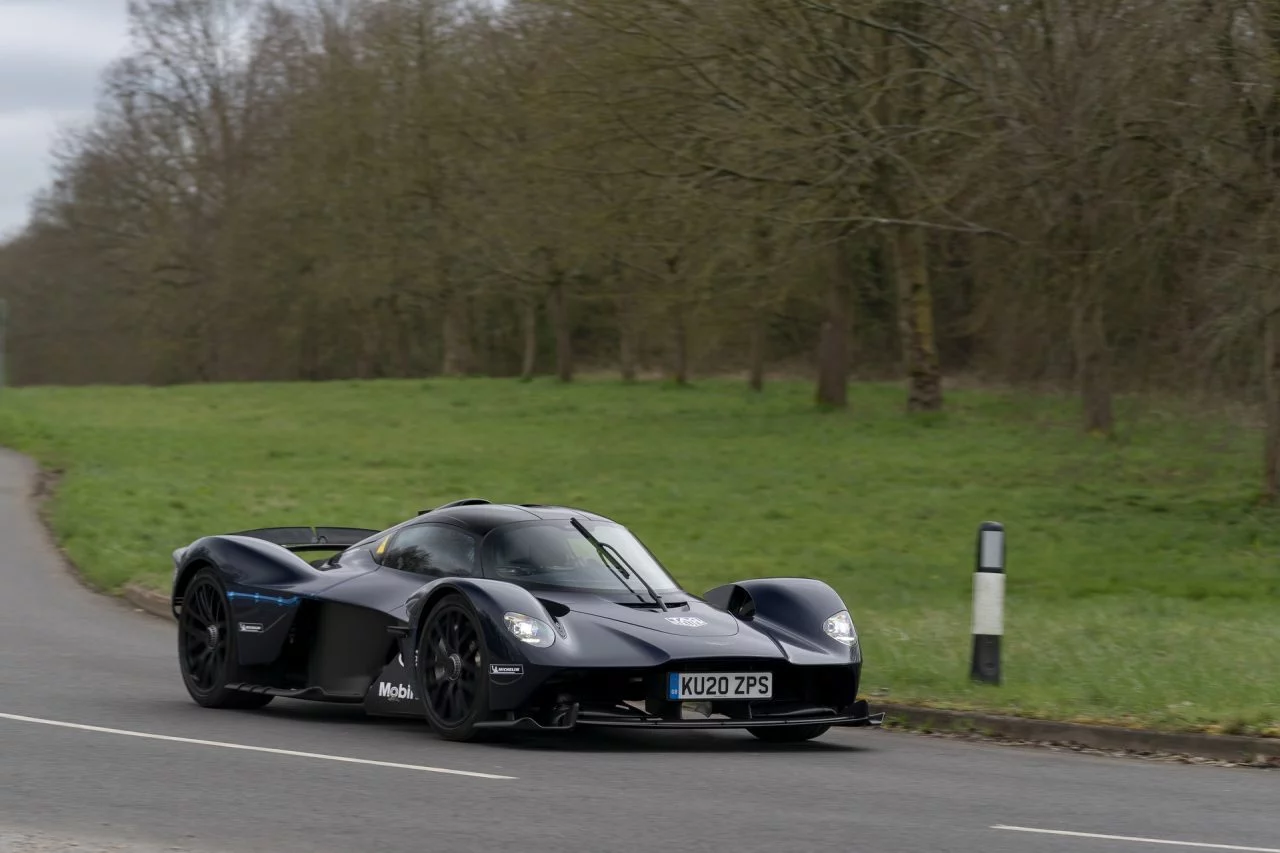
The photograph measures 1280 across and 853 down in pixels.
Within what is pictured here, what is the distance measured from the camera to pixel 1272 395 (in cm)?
2070

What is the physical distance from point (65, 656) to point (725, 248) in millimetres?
18108

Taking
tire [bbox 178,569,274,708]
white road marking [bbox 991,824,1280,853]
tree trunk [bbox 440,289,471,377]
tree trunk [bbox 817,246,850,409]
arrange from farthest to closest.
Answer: tree trunk [bbox 440,289,471,377], tree trunk [bbox 817,246,850,409], tire [bbox 178,569,274,708], white road marking [bbox 991,824,1280,853]

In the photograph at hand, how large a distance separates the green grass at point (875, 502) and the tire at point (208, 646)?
4.00 metres

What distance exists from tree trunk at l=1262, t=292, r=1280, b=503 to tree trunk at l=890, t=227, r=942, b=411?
1230cm

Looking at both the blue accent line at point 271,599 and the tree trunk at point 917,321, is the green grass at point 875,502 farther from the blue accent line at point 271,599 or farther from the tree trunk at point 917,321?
the blue accent line at point 271,599

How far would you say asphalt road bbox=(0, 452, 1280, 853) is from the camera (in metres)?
6.90

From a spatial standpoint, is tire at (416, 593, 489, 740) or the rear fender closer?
tire at (416, 593, 489, 740)

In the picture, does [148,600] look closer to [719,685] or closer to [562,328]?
[719,685]

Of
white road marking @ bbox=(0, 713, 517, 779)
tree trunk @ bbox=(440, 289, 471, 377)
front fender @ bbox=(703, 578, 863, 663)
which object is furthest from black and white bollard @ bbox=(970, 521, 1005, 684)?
tree trunk @ bbox=(440, 289, 471, 377)

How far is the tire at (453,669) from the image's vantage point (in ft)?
30.1

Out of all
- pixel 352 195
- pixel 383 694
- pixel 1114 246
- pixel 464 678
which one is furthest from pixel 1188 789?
pixel 352 195

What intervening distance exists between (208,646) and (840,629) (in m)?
3.86

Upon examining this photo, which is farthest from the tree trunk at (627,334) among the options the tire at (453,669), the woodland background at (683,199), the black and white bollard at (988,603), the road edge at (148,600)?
the tire at (453,669)

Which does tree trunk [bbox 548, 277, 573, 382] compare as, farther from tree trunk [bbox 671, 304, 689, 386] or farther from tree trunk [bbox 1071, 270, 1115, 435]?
tree trunk [bbox 1071, 270, 1115, 435]
